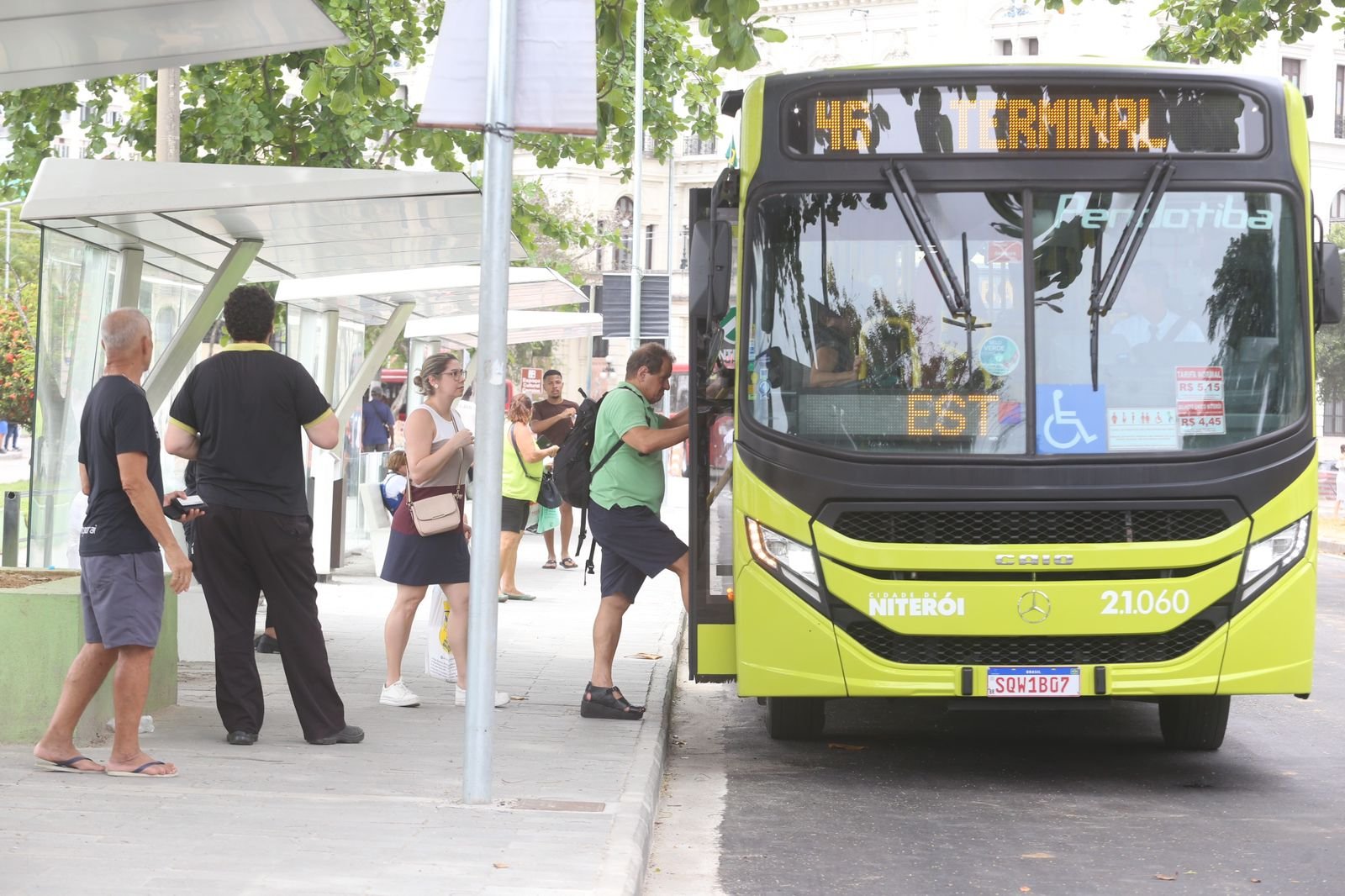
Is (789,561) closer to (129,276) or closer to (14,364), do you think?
(129,276)

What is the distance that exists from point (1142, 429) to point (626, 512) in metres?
2.57

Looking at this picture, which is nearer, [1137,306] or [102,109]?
[1137,306]

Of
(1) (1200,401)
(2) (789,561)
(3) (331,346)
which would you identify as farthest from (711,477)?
(3) (331,346)

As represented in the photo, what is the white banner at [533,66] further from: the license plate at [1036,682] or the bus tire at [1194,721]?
the bus tire at [1194,721]

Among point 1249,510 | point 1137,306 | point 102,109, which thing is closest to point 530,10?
point 1137,306

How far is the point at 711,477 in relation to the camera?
845 centimetres

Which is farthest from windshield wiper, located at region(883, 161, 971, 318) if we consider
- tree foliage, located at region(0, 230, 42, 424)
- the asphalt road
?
tree foliage, located at region(0, 230, 42, 424)

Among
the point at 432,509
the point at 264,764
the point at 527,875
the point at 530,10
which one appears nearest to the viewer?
the point at 527,875

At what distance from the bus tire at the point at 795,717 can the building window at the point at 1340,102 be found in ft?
203

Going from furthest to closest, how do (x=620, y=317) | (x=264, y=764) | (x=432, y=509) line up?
(x=620, y=317) → (x=432, y=509) → (x=264, y=764)

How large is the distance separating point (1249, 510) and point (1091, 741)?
206 centimetres

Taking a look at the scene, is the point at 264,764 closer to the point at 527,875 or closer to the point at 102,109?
the point at 527,875

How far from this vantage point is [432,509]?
29.0ft

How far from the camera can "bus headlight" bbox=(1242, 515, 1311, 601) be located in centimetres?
758
